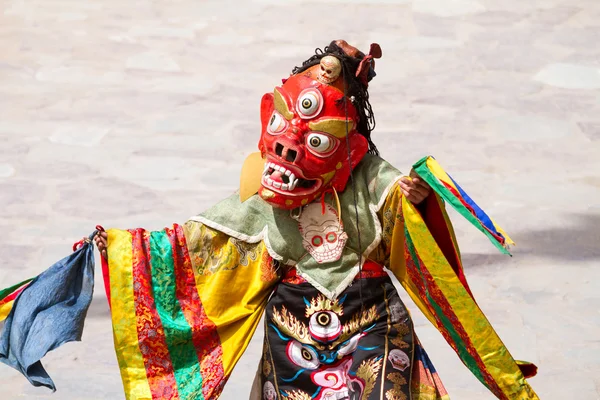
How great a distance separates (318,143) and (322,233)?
0.30 m

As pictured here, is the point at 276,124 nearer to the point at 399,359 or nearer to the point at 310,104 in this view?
the point at 310,104

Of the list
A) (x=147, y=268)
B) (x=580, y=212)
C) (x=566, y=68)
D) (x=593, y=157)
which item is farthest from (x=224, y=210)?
(x=566, y=68)

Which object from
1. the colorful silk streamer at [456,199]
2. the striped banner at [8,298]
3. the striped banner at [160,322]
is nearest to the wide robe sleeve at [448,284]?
the colorful silk streamer at [456,199]

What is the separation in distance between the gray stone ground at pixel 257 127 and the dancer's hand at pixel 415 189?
158 cm

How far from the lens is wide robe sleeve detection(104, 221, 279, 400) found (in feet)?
11.7

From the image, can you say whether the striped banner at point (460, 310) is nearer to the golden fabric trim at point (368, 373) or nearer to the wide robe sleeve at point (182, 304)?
the golden fabric trim at point (368, 373)

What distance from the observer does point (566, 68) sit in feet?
25.0

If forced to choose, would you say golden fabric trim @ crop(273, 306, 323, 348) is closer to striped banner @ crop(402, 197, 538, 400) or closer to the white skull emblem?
the white skull emblem

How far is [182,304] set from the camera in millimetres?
3645

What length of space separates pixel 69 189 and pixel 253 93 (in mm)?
1490

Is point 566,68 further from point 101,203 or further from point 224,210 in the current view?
point 224,210

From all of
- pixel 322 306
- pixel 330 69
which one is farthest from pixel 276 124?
pixel 322 306

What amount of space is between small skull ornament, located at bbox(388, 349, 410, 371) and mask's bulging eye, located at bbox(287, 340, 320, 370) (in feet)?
0.83

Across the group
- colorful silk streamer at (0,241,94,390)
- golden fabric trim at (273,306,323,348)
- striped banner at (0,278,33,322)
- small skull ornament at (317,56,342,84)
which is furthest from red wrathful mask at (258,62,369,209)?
striped banner at (0,278,33,322)
